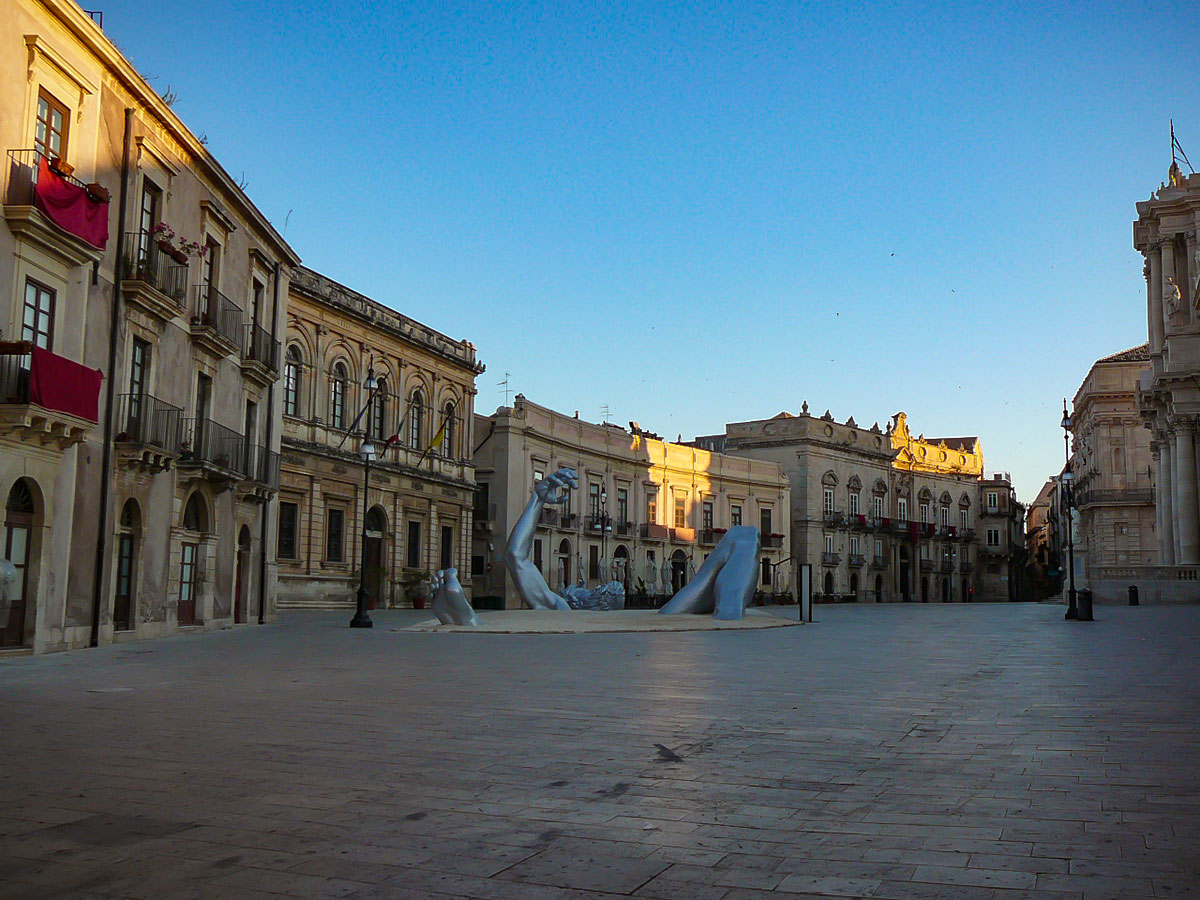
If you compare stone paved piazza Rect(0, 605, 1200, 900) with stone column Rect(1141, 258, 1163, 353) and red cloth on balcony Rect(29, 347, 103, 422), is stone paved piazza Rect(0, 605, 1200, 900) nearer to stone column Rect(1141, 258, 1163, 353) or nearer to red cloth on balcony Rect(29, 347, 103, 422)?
red cloth on balcony Rect(29, 347, 103, 422)

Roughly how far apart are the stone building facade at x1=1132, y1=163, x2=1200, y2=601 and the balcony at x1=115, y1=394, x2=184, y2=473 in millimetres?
32881

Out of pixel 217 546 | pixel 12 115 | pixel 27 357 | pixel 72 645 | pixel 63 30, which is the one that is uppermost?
pixel 63 30

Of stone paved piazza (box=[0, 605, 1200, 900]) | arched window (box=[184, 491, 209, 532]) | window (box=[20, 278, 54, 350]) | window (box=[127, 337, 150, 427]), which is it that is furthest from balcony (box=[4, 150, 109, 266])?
arched window (box=[184, 491, 209, 532])

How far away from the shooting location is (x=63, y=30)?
17.2 m

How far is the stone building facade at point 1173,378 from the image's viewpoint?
41562mm

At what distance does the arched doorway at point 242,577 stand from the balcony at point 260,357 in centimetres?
368

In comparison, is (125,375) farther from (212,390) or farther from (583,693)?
(583,693)

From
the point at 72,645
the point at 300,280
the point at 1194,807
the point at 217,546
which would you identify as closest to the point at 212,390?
the point at 217,546

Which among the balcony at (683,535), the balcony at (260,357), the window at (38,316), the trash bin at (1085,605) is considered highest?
the balcony at (260,357)

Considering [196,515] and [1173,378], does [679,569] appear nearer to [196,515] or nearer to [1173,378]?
[1173,378]

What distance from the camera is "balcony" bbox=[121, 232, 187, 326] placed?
19453 millimetres

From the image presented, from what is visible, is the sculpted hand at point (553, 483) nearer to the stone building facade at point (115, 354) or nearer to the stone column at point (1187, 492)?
the stone building facade at point (115, 354)

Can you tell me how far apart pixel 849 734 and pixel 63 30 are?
15877mm

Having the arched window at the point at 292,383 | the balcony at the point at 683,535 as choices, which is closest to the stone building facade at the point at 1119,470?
the balcony at the point at 683,535
